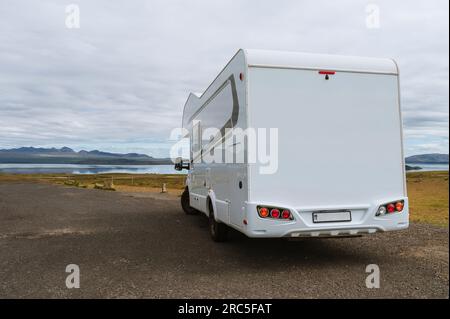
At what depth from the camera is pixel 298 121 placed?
5738 millimetres

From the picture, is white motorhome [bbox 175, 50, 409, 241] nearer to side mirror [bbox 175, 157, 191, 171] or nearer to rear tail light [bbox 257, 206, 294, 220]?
rear tail light [bbox 257, 206, 294, 220]

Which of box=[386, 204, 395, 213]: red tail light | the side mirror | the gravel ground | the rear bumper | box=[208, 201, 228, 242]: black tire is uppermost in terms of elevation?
the side mirror

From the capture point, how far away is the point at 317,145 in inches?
227

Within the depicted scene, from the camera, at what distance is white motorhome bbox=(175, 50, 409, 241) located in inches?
219

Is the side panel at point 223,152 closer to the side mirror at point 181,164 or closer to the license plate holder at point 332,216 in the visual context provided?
the license plate holder at point 332,216

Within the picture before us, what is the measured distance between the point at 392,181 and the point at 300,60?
7.47 feet

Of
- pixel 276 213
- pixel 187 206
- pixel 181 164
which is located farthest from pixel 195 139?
pixel 276 213

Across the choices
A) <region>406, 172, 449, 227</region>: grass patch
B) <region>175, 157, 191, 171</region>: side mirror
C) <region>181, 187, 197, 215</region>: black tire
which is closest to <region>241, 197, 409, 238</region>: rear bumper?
<region>406, 172, 449, 227</region>: grass patch

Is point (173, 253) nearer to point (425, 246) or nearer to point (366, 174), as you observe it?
point (366, 174)

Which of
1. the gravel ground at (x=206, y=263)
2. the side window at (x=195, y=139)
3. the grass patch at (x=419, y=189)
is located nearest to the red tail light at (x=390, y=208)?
the gravel ground at (x=206, y=263)

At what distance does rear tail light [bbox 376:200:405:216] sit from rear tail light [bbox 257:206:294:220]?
142 centimetres

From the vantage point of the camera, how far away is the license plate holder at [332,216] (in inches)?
221

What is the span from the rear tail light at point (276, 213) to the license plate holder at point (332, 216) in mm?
395

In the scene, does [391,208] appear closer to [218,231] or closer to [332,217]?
[332,217]
